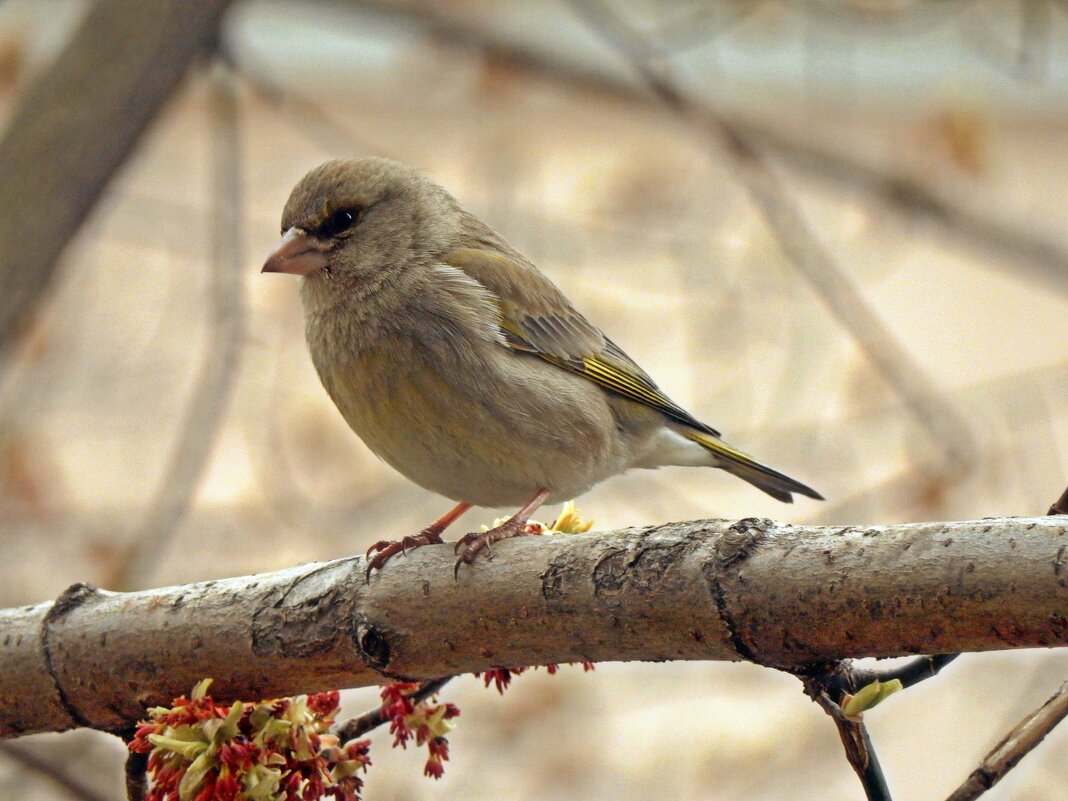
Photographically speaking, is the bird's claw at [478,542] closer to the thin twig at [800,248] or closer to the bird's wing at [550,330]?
the bird's wing at [550,330]

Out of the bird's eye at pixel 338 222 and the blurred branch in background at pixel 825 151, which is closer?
the bird's eye at pixel 338 222

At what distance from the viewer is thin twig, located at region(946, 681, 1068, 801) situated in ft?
6.04

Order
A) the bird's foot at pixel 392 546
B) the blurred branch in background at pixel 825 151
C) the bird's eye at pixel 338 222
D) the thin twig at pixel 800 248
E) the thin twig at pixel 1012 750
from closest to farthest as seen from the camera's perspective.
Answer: the thin twig at pixel 1012 750 < the bird's foot at pixel 392 546 < the bird's eye at pixel 338 222 < the thin twig at pixel 800 248 < the blurred branch in background at pixel 825 151

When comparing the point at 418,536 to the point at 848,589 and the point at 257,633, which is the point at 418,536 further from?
the point at 848,589

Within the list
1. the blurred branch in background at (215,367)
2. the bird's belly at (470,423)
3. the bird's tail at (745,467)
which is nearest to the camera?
the bird's belly at (470,423)

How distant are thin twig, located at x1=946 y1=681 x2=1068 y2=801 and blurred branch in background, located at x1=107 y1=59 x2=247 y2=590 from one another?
11.4 ft

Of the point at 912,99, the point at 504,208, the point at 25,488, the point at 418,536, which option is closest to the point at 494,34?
the point at 504,208

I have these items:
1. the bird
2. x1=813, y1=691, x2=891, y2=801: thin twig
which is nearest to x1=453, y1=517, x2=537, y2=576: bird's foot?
the bird

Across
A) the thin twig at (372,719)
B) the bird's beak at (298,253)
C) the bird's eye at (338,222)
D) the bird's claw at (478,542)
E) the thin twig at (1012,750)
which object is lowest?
the thin twig at (1012,750)

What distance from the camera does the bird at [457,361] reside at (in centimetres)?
346

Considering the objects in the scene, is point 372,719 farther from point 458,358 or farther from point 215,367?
point 215,367

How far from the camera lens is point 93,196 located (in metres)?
3.88

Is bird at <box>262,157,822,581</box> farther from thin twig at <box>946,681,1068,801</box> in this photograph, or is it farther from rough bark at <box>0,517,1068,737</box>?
thin twig at <box>946,681,1068,801</box>

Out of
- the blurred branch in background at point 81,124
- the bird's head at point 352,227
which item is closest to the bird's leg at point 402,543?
the bird's head at point 352,227
